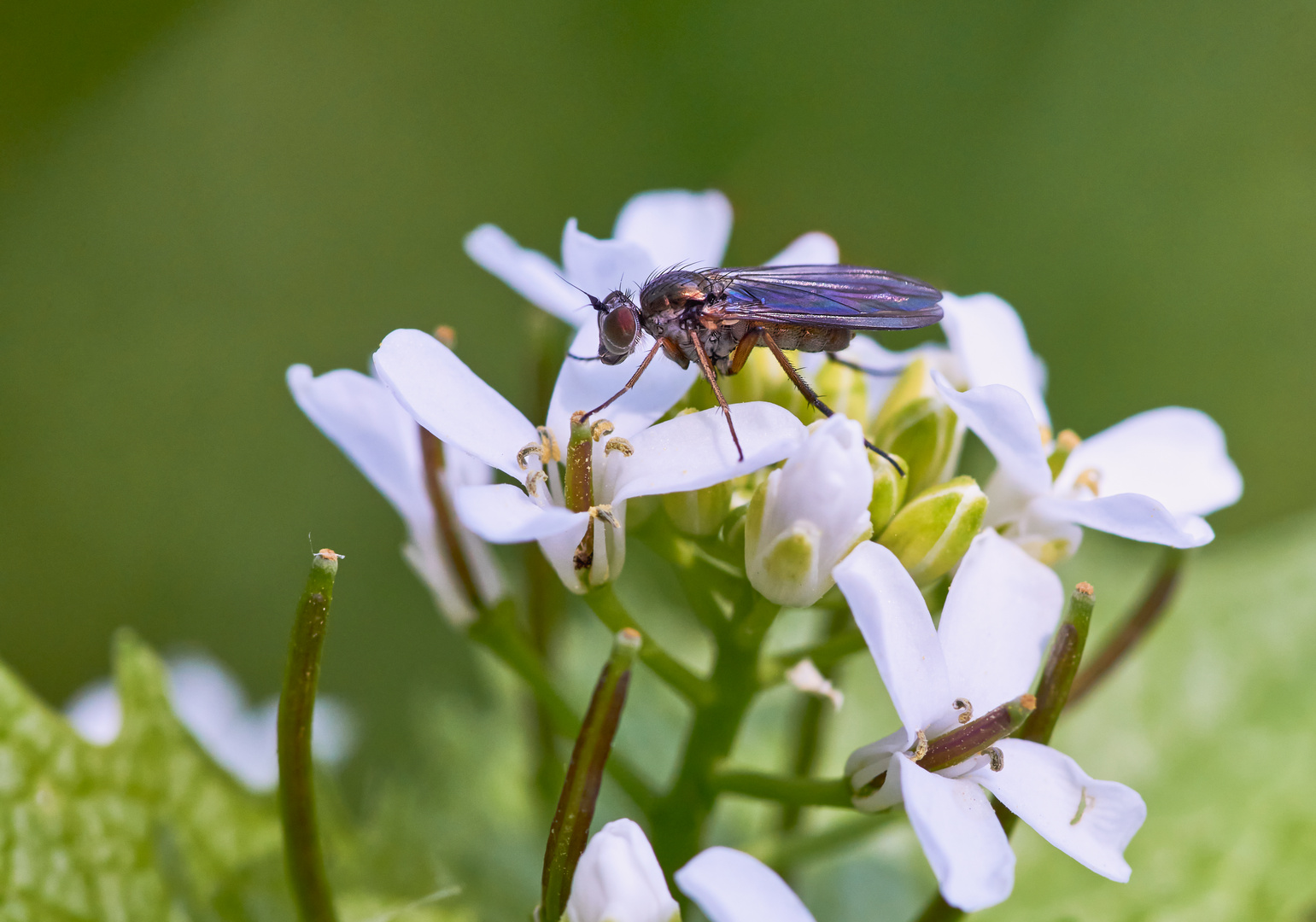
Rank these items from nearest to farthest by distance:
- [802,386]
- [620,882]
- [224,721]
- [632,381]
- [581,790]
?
[620,882] → [581,790] → [632,381] → [802,386] → [224,721]

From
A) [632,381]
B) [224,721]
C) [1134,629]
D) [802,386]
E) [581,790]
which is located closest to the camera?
[581,790]

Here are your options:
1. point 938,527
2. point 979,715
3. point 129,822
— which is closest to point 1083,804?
point 979,715

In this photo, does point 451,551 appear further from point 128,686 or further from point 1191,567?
point 1191,567

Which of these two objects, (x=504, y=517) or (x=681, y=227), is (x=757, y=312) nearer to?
(x=681, y=227)

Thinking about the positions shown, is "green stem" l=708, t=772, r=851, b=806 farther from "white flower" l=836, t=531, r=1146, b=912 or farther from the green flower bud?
the green flower bud

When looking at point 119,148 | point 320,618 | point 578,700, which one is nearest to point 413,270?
point 119,148
